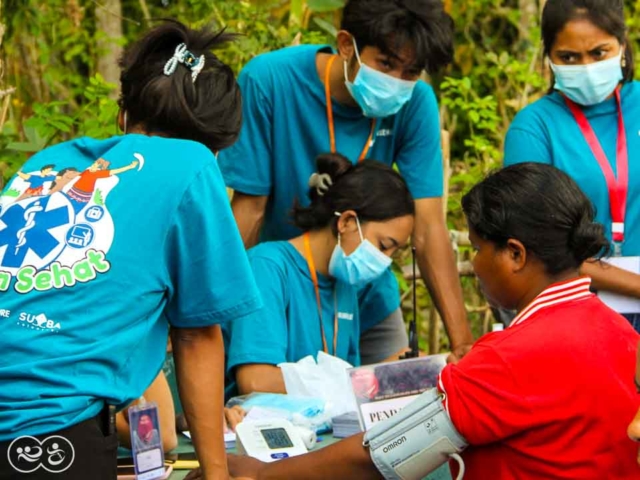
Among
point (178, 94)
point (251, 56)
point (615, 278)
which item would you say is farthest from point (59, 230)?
point (251, 56)

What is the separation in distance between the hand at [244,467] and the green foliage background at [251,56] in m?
1.59

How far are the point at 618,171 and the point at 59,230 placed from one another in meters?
2.01

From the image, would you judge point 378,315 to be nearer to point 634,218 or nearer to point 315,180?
point 315,180

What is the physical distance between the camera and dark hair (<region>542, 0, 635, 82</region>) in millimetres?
3492

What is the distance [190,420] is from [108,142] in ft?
1.76

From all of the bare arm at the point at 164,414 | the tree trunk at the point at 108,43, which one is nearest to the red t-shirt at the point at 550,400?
the bare arm at the point at 164,414

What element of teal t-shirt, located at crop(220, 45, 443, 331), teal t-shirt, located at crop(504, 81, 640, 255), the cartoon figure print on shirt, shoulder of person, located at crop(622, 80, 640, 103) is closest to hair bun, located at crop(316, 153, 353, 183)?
teal t-shirt, located at crop(220, 45, 443, 331)

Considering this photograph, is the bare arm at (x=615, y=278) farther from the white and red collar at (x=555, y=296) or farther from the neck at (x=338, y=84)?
the white and red collar at (x=555, y=296)

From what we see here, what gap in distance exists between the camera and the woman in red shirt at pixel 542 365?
6.91ft

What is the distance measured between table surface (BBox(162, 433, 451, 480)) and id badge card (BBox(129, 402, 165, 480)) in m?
0.05

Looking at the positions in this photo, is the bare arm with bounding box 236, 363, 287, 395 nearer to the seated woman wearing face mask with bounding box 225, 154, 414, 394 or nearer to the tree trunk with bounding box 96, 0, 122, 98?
the seated woman wearing face mask with bounding box 225, 154, 414, 394

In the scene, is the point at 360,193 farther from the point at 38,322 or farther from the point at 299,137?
the point at 38,322

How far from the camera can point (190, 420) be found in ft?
7.08

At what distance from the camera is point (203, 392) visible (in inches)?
84.4
